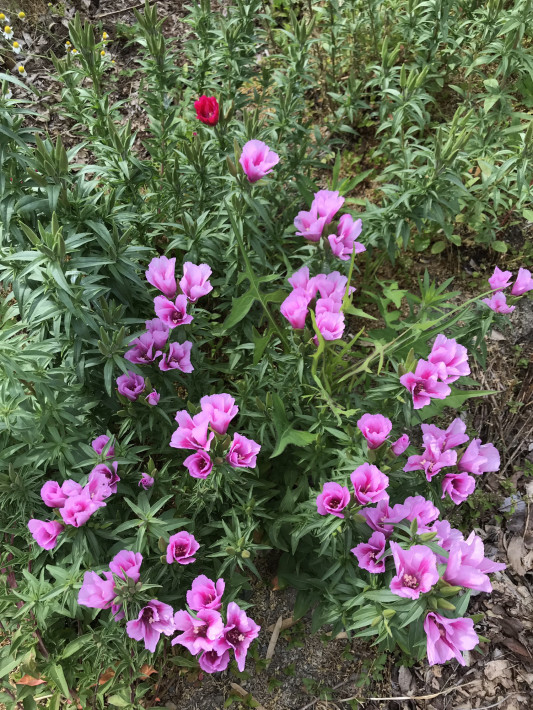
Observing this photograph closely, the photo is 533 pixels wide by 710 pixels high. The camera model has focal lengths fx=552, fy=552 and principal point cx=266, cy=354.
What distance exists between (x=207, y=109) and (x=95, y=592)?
217 cm

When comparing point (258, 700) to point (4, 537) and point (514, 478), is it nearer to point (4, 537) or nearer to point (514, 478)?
point (4, 537)

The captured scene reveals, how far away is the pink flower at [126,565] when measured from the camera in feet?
6.70

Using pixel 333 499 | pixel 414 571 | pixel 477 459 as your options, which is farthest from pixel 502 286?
pixel 414 571

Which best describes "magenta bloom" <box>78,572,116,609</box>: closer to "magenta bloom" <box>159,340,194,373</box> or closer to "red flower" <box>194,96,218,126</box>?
"magenta bloom" <box>159,340,194,373</box>

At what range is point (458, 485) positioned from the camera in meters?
2.34

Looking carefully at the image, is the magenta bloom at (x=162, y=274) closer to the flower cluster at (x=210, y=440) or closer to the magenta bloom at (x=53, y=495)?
the flower cluster at (x=210, y=440)

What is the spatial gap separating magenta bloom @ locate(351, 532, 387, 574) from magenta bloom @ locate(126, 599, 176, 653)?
30.2 inches

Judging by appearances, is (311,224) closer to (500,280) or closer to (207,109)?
(207,109)

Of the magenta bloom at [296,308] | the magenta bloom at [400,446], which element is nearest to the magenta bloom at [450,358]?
the magenta bloom at [400,446]

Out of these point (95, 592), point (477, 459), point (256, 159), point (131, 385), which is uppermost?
point (256, 159)

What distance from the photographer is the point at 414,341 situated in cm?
250

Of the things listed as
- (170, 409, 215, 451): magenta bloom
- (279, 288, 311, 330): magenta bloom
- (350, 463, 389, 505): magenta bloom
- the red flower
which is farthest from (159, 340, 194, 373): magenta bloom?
the red flower

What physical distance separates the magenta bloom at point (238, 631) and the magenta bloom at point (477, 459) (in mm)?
1066

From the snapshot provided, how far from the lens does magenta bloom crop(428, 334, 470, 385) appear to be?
2.20 meters
